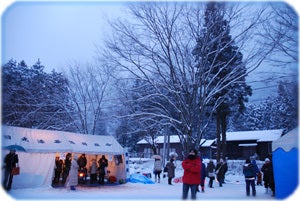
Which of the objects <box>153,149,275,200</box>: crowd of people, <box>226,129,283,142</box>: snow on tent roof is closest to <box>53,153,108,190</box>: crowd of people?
<box>153,149,275,200</box>: crowd of people

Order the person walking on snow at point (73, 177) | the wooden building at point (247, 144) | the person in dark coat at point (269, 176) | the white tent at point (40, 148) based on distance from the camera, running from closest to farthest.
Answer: the person in dark coat at point (269, 176) < the white tent at point (40, 148) < the person walking on snow at point (73, 177) < the wooden building at point (247, 144)

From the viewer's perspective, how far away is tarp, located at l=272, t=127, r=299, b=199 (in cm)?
989

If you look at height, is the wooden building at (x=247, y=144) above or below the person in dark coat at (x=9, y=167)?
above

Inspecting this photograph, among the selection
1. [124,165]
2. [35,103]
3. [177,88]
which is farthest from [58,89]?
[177,88]

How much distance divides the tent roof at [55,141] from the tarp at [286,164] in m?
9.29

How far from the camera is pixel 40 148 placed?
50.3ft

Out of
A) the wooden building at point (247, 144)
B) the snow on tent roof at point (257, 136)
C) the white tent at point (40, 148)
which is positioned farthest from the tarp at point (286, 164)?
the snow on tent roof at point (257, 136)

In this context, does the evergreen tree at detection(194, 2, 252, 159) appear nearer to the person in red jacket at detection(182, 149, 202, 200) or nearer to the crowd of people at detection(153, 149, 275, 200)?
the crowd of people at detection(153, 149, 275, 200)

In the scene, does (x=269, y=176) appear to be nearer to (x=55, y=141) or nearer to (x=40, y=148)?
(x=55, y=141)

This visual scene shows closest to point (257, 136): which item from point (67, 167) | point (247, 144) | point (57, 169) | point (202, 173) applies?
point (247, 144)

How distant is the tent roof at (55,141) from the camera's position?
14.4 m

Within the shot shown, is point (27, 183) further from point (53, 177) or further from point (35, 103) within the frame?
point (35, 103)

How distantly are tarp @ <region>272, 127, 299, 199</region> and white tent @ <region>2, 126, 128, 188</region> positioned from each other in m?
9.29

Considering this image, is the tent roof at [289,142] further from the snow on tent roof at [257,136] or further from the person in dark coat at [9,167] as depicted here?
the snow on tent roof at [257,136]
